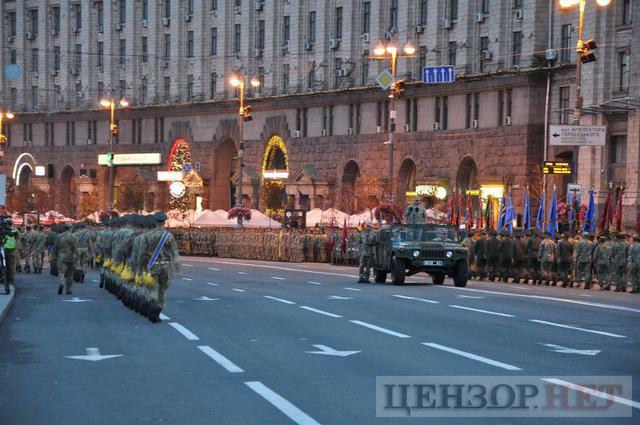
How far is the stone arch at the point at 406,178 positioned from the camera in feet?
230

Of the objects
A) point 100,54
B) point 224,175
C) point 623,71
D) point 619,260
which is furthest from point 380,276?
point 100,54

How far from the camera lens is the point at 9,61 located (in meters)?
102

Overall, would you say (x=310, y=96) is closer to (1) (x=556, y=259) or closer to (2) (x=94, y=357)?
(1) (x=556, y=259)

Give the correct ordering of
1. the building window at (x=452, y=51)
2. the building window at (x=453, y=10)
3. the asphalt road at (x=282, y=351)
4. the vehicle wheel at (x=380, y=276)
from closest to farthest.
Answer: the asphalt road at (x=282, y=351) < the vehicle wheel at (x=380, y=276) < the building window at (x=452, y=51) < the building window at (x=453, y=10)

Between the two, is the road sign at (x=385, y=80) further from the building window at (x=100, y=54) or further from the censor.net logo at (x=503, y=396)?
the building window at (x=100, y=54)

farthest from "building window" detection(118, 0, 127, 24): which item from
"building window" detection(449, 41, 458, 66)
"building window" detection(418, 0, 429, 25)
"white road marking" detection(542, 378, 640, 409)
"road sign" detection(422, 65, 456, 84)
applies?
"white road marking" detection(542, 378, 640, 409)

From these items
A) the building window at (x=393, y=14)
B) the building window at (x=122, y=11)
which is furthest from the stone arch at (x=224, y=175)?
the building window at (x=393, y=14)

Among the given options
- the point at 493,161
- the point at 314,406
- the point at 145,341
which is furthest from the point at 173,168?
the point at 314,406

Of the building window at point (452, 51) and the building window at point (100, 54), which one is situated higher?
the building window at point (100, 54)

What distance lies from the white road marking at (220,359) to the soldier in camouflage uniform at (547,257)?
23.0m

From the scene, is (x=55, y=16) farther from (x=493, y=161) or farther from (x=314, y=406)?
(x=314, y=406)

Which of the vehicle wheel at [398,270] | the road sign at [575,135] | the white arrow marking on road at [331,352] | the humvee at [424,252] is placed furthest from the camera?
the road sign at [575,135]

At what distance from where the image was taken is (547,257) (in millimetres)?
38969

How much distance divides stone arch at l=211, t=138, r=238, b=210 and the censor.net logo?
73363 millimetres
